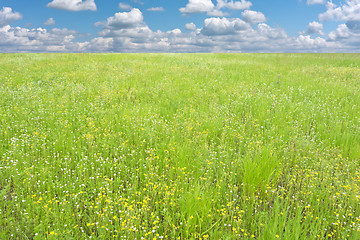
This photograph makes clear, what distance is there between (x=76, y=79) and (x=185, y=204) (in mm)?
11603

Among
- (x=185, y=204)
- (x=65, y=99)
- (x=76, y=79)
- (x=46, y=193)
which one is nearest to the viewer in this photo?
(x=185, y=204)

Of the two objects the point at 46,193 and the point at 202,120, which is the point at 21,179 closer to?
the point at 46,193

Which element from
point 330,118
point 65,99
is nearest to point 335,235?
point 330,118

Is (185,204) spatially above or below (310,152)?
below

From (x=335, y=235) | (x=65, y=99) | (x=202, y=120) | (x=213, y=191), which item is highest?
(x=65, y=99)

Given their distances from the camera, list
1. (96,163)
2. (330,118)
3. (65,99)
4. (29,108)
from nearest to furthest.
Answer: (96,163)
(330,118)
(29,108)
(65,99)

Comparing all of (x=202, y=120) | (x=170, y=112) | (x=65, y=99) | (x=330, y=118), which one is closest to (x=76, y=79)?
(x=65, y=99)

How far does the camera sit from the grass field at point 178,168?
3160 mm

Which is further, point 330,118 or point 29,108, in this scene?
point 29,108

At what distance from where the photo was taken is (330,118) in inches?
280

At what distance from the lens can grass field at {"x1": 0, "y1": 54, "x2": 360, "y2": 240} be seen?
10.4ft

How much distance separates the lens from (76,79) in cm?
1250

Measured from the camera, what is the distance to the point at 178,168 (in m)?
4.20

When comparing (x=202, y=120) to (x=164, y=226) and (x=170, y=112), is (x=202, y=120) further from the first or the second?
(x=164, y=226)
